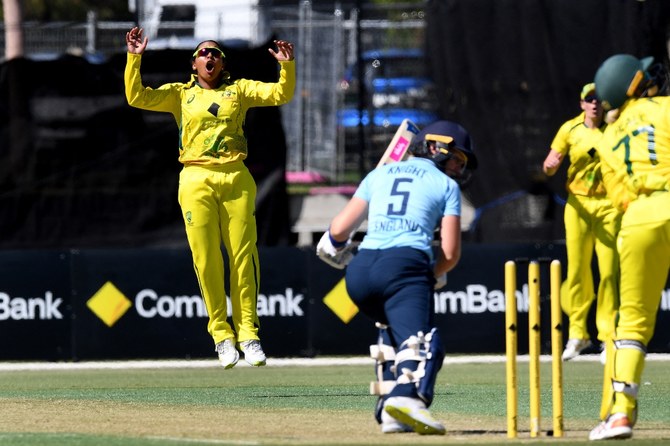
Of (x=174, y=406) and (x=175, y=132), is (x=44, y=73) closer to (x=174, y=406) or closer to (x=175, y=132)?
(x=175, y=132)

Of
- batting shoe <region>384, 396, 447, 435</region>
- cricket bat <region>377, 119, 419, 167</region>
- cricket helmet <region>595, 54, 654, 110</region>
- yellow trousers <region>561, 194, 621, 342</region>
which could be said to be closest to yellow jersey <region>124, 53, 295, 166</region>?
cricket bat <region>377, 119, 419, 167</region>

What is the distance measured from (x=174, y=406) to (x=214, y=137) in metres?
2.18

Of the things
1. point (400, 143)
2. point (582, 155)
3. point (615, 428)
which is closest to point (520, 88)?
point (582, 155)

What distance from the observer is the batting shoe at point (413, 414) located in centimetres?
789

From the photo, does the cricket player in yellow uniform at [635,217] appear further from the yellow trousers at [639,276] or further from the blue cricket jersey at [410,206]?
the blue cricket jersey at [410,206]

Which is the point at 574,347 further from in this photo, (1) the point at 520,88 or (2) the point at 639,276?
(2) the point at 639,276

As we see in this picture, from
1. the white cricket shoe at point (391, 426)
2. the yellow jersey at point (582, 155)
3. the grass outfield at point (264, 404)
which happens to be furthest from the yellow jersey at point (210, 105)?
the white cricket shoe at point (391, 426)

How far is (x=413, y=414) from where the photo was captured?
25.9ft

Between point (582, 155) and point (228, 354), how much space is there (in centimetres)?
398

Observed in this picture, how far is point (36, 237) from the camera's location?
16.9 m

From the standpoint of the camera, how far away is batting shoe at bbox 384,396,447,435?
789 cm

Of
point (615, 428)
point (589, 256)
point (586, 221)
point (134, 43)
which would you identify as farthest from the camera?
point (589, 256)

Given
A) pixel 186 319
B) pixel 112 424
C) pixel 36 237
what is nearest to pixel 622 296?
pixel 112 424

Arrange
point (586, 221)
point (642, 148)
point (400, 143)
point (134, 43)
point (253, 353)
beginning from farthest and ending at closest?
point (586, 221) < point (134, 43) < point (253, 353) < point (400, 143) < point (642, 148)
